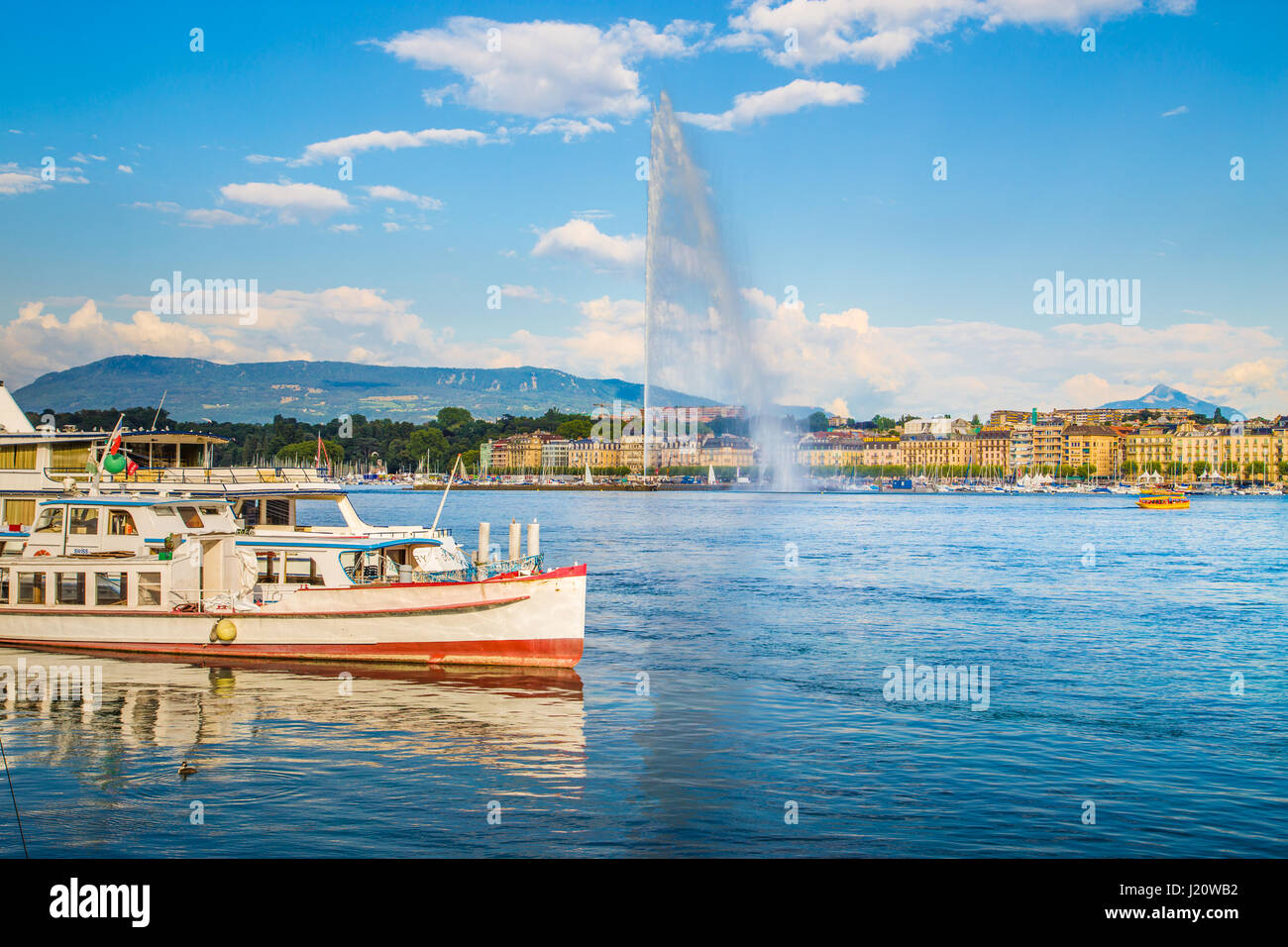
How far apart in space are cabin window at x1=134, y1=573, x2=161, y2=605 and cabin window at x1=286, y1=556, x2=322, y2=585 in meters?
2.61

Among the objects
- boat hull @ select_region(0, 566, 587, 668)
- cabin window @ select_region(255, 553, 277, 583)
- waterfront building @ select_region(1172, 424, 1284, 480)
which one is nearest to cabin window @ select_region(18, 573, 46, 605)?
boat hull @ select_region(0, 566, 587, 668)

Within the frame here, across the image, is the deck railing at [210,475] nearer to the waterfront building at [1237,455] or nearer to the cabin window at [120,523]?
the cabin window at [120,523]

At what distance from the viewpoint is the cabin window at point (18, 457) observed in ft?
82.0

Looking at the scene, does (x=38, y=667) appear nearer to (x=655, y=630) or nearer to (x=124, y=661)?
(x=124, y=661)

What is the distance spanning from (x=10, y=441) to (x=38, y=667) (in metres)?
7.50

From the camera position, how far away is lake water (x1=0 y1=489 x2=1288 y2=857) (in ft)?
35.1

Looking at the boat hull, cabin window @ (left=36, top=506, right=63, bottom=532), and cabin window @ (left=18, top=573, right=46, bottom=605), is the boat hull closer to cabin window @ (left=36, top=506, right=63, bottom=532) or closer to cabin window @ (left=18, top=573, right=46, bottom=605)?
cabin window @ (left=18, top=573, right=46, bottom=605)

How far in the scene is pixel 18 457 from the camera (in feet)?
82.2

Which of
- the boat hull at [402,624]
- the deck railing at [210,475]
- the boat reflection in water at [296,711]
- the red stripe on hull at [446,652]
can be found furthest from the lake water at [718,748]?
the deck railing at [210,475]

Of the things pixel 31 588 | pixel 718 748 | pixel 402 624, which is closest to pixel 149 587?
pixel 31 588

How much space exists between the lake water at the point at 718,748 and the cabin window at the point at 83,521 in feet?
9.05

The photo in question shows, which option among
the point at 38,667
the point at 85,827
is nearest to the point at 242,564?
the point at 38,667

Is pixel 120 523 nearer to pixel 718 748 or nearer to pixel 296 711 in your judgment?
pixel 296 711

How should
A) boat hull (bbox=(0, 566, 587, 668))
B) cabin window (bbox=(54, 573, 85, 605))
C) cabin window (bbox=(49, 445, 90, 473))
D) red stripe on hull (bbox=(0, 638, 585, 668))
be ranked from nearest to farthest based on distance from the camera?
1. boat hull (bbox=(0, 566, 587, 668))
2. red stripe on hull (bbox=(0, 638, 585, 668))
3. cabin window (bbox=(54, 573, 85, 605))
4. cabin window (bbox=(49, 445, 90, 473))
